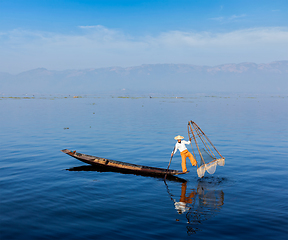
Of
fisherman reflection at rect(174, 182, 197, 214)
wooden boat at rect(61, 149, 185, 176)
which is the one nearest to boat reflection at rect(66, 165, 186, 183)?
wooden boat at rect(61, 149, 185, 176)

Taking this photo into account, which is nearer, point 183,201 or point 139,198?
point 183,201

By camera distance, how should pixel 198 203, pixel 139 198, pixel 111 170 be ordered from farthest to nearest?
pixel 111 170 → pixel 139 198 → pixel 198 203

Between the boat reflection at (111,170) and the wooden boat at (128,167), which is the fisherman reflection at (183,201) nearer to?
the boat reflection at (111,170)

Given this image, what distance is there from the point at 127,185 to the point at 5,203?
770 cm

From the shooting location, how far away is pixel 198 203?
1611 centimetres

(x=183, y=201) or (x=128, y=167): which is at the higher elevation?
(x=128, y=167)

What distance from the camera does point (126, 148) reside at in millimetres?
31891

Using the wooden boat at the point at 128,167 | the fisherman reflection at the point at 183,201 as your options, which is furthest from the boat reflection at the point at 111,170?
the fisherman reflection at the point at 183,201

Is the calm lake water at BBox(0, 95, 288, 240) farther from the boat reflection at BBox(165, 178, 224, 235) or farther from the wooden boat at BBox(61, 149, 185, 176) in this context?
the wooden boat at BBox(61, 149, 185, 176)

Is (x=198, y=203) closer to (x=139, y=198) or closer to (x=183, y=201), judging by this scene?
(x=183, y=201)

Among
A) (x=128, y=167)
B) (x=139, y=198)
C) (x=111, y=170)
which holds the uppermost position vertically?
(x=128, y=167)

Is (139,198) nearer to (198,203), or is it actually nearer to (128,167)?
Answer: (198,203)

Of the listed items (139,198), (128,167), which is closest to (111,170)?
(128,167)

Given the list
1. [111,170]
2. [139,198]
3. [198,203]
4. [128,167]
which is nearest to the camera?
[198,203]
